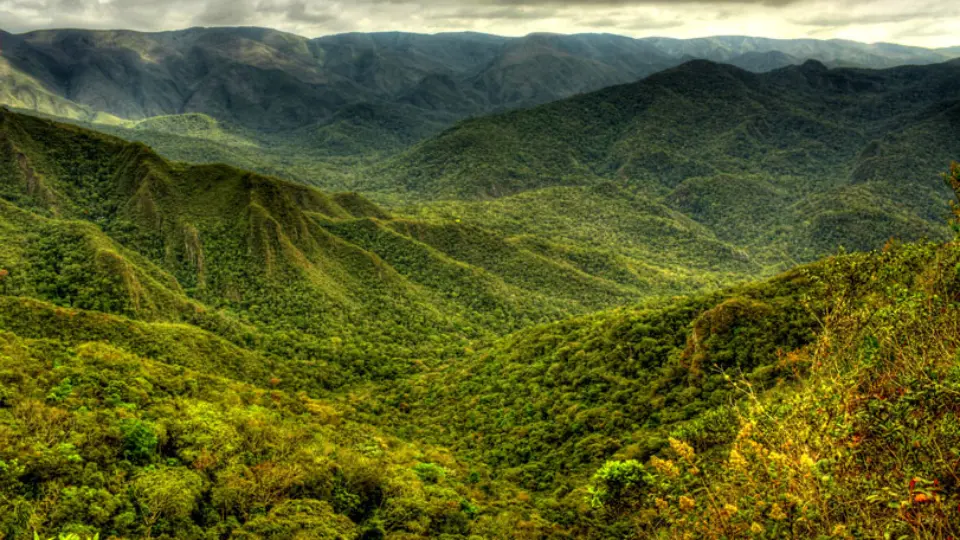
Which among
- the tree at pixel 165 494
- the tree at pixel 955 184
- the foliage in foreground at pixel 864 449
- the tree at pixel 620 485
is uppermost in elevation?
the tree at pixel 955 184

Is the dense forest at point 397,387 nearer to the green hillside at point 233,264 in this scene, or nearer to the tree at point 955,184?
the tree at point 955,184

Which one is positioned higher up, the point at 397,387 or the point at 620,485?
the point at 620,485

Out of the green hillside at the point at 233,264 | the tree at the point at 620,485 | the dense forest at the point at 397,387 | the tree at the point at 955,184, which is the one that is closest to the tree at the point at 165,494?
the dense forest at the point at 397,387

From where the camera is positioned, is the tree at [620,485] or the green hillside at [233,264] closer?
the tree at [620,485]

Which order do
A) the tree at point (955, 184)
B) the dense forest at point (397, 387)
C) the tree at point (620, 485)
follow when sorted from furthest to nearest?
the tree at point (620, 485)
the tree at point (955, 184)
the dense forest at point (397, 387)

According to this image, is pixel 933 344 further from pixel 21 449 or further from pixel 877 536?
pixel 21 449

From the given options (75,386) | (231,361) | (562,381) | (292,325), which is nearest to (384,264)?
(292,325)

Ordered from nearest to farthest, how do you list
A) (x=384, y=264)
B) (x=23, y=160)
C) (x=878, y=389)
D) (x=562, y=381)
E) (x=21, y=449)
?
1. (x=878, y=389)
2. (x=21, y=449)
3. (x=562, y=381)
4. (x=23, y=160)
5. (x=384, y=264)

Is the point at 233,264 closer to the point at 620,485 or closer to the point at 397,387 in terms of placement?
the point at 397,387

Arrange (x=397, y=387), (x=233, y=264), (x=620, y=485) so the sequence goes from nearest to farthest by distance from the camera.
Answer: (x=620, y=485)
(x=397, y=387)
(x=233, y=264)

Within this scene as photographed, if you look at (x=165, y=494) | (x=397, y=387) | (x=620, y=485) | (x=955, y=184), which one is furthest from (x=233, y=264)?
(x=955, y=184)

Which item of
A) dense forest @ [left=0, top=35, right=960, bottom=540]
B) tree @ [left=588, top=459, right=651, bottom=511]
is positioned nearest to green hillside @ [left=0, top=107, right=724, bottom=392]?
dense forest @ [left=0, top=35, right=960, bottom=540]
